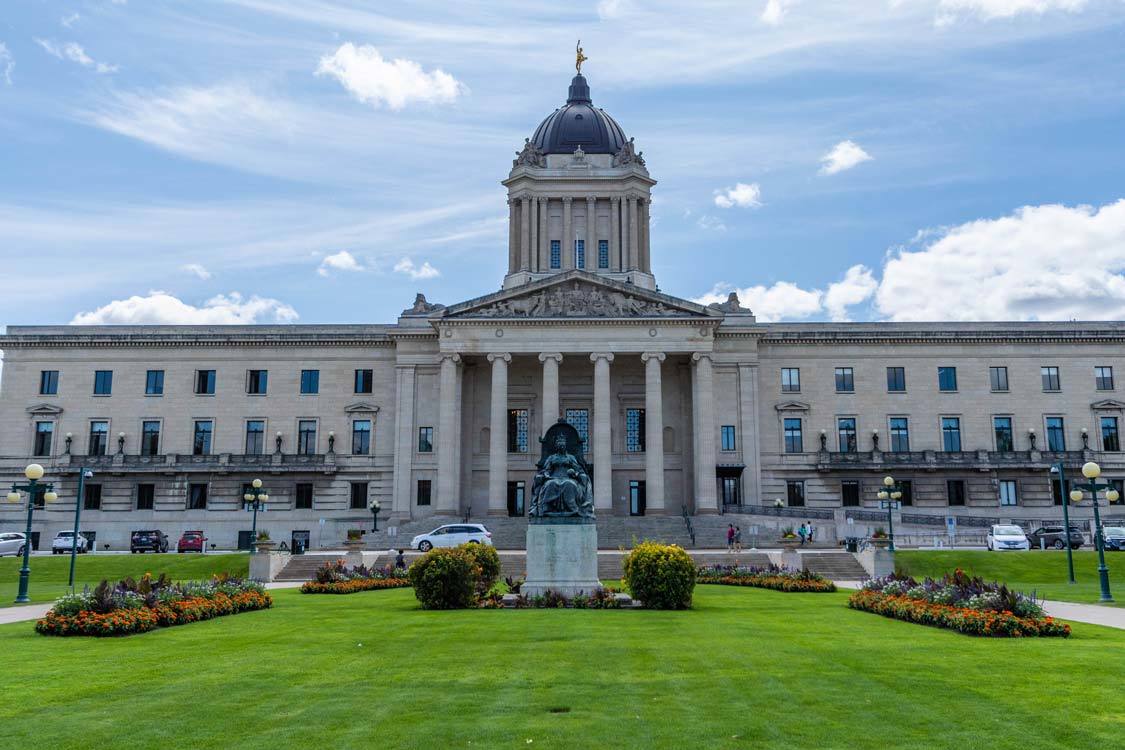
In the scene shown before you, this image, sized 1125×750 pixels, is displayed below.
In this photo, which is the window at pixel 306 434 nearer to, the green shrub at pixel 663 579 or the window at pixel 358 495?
the window at pixel 358 495

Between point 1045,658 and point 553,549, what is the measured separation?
47.2 ft

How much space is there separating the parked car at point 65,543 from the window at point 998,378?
64811 mm

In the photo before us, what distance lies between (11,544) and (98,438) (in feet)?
46.5

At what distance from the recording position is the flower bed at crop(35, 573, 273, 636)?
70.6 feet

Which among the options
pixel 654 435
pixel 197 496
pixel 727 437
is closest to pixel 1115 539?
pixel 727 437

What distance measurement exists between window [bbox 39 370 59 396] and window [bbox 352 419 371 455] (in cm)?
2289

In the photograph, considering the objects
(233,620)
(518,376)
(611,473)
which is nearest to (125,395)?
(518,376)

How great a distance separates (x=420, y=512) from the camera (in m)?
69.5

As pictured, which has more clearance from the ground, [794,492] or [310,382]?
[310,382]

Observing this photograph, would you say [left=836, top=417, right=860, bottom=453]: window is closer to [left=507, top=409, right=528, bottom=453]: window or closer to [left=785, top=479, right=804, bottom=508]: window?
[left=785, top=479, right=804, bottom=508]: window

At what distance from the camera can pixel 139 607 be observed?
23.1 metres

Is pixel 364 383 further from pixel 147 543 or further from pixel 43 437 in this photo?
pixel 43 437

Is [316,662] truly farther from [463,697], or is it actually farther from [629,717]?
[629,717]

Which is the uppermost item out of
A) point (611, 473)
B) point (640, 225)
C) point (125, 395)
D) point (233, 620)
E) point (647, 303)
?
point (640, 225)
